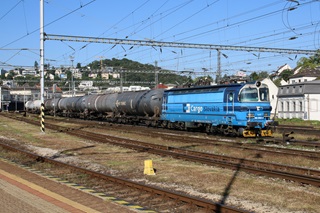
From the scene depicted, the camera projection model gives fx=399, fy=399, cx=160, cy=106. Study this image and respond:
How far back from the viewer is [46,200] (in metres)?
8.45

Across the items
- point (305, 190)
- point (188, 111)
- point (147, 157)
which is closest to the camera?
point (305, 190)

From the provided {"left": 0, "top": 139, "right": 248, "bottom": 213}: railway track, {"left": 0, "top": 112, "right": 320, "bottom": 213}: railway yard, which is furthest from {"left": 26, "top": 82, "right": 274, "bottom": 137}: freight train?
{"left": 0, "top": 139, "right": 248, "bottom": 213}: railway track

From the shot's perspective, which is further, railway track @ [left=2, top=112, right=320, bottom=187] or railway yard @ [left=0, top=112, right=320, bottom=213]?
railway track @ [left=2, top=112, right=320, bottom=187]

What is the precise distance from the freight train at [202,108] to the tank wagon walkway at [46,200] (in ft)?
48.2

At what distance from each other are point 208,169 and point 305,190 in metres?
3.92

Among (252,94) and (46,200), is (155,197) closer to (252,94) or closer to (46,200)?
(46,200)

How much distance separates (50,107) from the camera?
2574 inches

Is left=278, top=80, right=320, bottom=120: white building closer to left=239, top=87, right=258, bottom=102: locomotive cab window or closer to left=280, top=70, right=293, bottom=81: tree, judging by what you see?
left=239, top=87, right=258, bottom=102: locomotive cab window

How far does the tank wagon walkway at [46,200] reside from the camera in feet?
25.6

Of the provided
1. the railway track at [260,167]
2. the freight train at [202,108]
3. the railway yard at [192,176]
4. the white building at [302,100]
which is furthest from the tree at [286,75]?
the railway track at [260,167]

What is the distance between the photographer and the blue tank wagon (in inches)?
912

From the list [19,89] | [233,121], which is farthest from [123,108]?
[19,89]

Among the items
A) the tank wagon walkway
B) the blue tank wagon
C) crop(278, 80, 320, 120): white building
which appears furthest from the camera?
crop(278, 80, 320, 120): white building

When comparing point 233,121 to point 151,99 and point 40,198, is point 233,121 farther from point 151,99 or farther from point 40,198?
point 40,198
